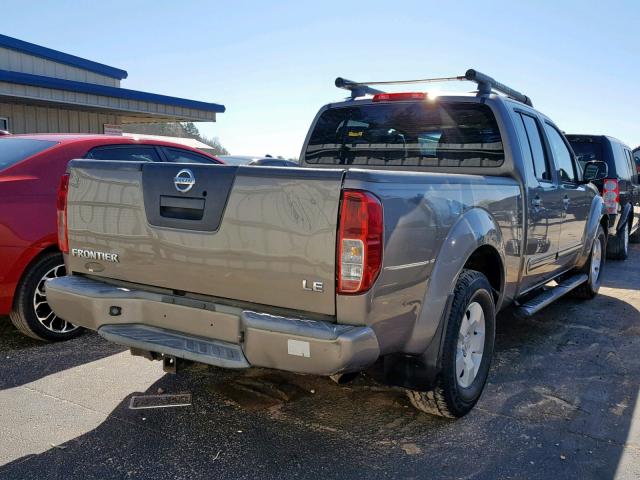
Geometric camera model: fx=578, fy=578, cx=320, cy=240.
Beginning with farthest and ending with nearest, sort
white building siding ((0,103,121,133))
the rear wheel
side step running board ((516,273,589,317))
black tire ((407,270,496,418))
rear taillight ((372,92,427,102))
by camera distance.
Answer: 1. white building siding ((0,103,121,133))
2. the rear wheel
3. rear taillight ((372,92,427,102))
4. side step running board ((516,273,589,317))
5. black tire ((407,270,496,418))

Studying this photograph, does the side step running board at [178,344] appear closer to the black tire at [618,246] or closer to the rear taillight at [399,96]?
the rear taillight at [399,96]

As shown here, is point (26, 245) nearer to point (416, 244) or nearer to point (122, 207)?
point (122, 207)

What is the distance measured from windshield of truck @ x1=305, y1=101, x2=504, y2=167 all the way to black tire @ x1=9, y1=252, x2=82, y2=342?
7.70ft

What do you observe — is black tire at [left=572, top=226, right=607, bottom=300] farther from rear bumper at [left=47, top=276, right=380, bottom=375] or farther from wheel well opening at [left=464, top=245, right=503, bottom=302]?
rear bumper at [left=47, top=276, right=380, bottom=375]

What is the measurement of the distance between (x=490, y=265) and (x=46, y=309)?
11.4ft

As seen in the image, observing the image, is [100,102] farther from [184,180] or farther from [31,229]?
[184,180]

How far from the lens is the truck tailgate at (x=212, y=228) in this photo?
266 centimetres

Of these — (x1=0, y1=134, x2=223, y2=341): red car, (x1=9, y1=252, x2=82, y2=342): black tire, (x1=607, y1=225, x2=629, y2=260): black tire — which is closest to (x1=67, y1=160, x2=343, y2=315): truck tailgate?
(x1=0, y1=134, x2=223, y2=341): red car

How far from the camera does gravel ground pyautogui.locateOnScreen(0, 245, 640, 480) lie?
9.56ft

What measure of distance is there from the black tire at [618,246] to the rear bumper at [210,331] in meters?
8.39

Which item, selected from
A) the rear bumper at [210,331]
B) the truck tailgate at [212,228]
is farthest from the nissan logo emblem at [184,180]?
the rear bumper at [210,331]

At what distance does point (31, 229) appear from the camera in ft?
14.5

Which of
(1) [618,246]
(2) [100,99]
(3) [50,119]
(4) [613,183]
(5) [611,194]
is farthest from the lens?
(3) [50,119]

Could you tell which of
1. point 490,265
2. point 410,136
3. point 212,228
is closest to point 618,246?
point 410,136
